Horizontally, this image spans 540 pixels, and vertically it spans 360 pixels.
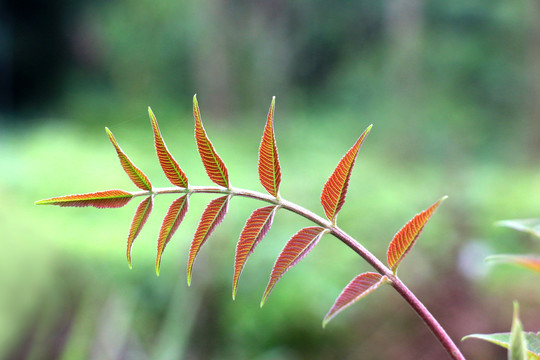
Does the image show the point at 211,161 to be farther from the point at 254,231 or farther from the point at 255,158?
the point at 255,158

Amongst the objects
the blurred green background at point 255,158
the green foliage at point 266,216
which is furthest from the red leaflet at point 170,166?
the blurred green background at point 255,158

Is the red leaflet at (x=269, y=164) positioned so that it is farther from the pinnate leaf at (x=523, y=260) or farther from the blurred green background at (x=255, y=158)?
the blurred green background at (x=255, y=158)

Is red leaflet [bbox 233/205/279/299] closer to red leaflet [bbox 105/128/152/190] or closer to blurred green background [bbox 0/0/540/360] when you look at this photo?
red leaflet [bbox 105/128/152/190]

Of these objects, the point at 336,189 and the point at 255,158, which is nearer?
the point at 336,189

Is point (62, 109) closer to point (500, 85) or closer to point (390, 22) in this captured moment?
point (390, 22)

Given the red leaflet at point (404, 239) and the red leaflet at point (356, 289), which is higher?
the red leaflet at point (404, 239)

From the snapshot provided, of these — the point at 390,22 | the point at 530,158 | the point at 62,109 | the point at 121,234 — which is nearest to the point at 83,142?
the point at 62,109

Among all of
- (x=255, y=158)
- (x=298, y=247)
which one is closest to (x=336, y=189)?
(x=298, y=247)
